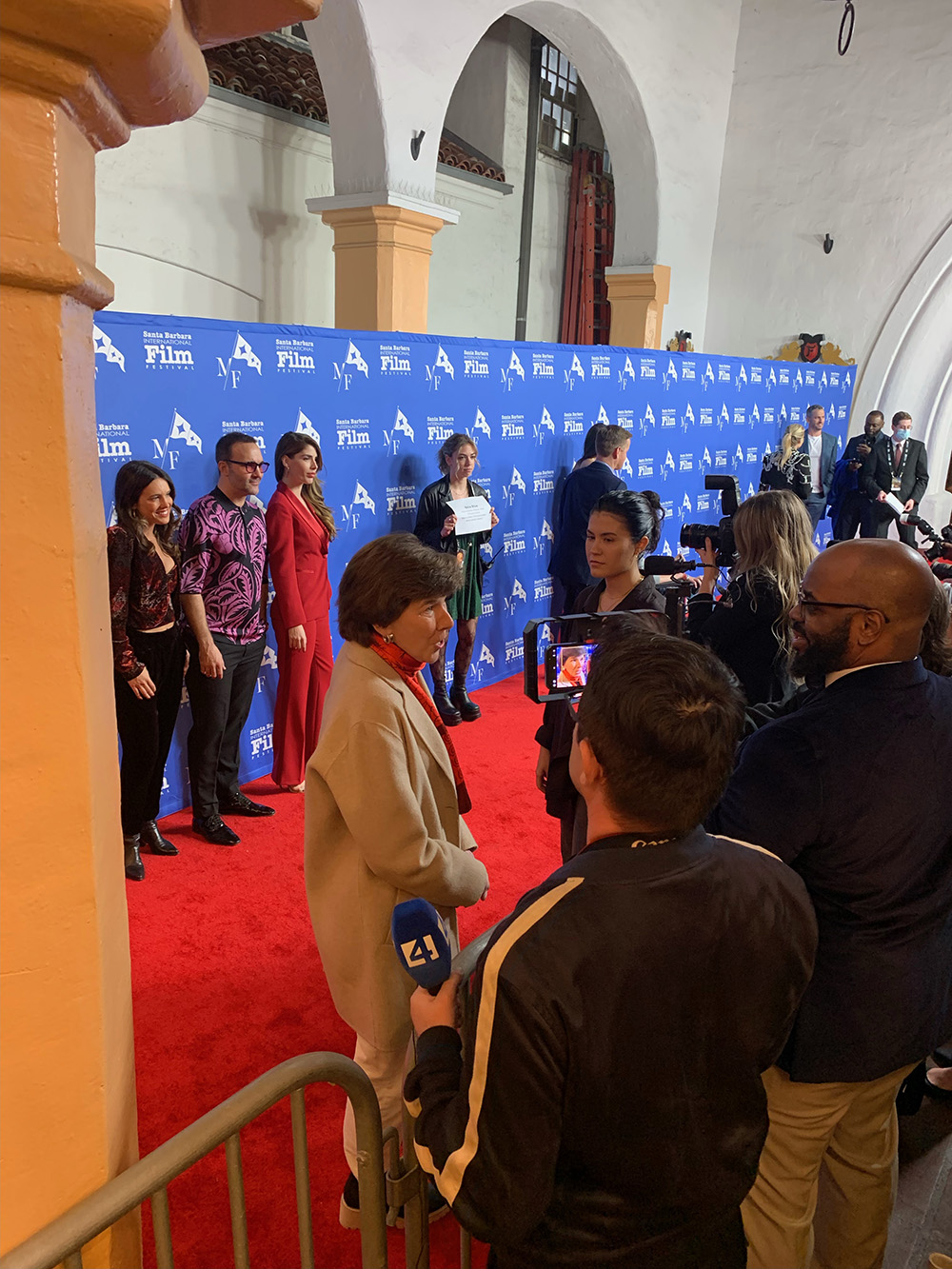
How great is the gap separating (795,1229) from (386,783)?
1216 mm

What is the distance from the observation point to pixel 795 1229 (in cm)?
191

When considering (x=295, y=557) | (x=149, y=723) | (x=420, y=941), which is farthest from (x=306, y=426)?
(x=420, y=941)

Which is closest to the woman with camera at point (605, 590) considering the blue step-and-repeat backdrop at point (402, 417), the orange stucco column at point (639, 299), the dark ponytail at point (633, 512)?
the dark ponytail at point (633, 512)

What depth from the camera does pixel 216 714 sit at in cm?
418

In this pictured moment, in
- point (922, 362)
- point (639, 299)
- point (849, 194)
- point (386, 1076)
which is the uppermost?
point (849, 194)

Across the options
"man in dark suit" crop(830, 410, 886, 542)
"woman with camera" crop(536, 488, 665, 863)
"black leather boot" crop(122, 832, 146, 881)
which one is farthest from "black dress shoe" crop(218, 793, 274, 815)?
"man in dark suit" crop(830, 410, 886, 542)

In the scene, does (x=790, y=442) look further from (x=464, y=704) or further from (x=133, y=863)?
(x=133, y=863)

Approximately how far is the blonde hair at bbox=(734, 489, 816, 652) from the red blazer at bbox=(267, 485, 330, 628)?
2.02 meters

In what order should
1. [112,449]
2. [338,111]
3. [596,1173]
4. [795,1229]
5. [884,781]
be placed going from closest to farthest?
[596,1173] < [884,781] < [795,1229] < [112,449] < [338,111]

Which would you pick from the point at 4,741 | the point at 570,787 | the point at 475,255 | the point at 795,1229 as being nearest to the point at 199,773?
the point at 570,787

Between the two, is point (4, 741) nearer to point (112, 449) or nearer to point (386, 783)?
point (386, 783)

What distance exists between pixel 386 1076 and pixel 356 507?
136 inches

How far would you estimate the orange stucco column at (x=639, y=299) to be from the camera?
10898mm

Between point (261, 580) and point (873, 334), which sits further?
point (873, 334)
